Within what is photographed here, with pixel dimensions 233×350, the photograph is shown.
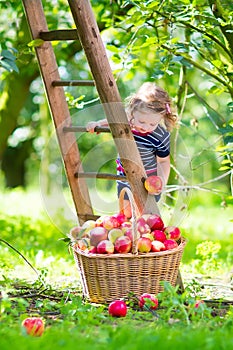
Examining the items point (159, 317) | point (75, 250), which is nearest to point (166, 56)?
point (75, 250)

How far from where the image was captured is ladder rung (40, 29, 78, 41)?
397 centimetres

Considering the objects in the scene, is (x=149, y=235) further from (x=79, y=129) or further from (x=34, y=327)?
(x=34, y=327)

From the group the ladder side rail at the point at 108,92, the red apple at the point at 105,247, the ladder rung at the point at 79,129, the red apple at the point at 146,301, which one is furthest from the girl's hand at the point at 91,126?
the red apple at the point at 146,301

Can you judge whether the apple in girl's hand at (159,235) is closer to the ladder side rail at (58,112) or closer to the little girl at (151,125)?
the little girl at (151,125)

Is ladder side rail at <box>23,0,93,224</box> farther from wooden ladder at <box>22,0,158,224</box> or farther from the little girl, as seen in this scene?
the little girl

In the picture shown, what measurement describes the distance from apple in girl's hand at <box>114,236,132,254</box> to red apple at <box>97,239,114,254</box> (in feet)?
0.10

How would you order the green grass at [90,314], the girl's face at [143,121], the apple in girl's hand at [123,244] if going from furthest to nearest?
the girl's face at [143,121]
the apple in girl's hand at [123,244]
the green grass at [90,314]

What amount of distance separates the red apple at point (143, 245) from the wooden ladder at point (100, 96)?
289 mm

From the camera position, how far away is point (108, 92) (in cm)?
379

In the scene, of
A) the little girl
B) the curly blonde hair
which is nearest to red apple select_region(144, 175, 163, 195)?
the little girl

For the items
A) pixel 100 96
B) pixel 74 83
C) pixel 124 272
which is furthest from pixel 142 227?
pixel 74 83

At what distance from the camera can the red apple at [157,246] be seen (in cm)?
374

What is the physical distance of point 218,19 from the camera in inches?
171

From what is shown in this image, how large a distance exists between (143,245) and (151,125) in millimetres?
855
